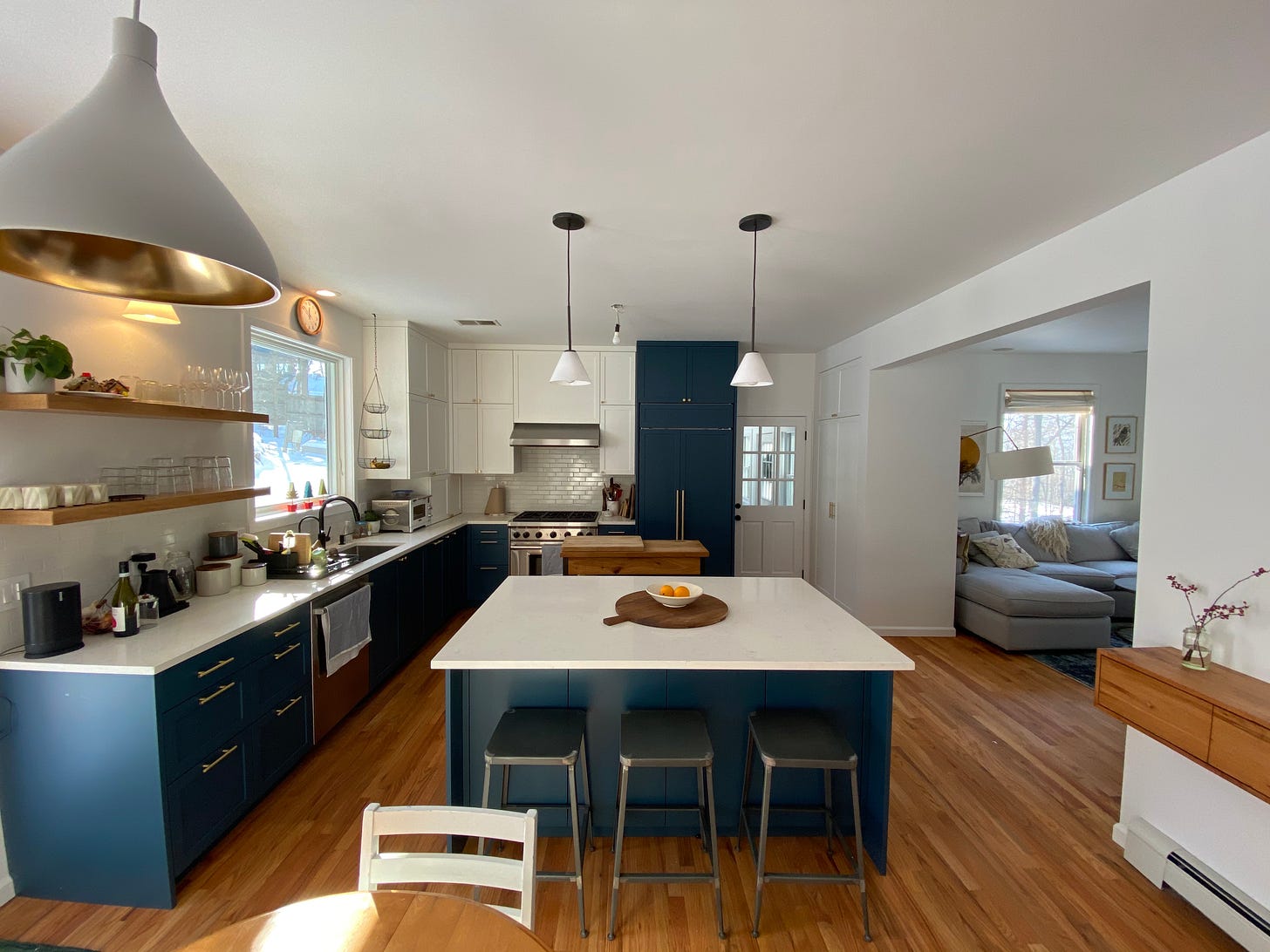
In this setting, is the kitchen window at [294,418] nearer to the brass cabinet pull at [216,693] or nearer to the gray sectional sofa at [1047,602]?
the brass cabinet pull at [216,693]

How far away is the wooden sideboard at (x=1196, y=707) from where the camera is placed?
151 centimetres

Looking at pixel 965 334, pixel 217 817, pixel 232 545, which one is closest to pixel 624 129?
pixel 965 334

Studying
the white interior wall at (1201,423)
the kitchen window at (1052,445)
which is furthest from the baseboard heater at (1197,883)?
the kitchen window at (1052,445)

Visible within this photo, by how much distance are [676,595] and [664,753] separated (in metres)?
0.72

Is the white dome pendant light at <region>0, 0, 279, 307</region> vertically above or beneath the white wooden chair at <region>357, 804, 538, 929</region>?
above

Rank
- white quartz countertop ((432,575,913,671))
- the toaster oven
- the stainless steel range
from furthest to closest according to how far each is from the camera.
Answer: the stainless steel range
the toaster oven
white quartz countertop ((432,575,913,671))

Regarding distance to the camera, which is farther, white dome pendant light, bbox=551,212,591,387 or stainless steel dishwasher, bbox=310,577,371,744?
stainless steel dishwasher, bbox=310,577,371,744

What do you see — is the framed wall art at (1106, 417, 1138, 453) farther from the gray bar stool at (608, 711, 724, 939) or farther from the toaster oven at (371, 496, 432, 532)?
the toaster oven at (371, 496, 432, 532)

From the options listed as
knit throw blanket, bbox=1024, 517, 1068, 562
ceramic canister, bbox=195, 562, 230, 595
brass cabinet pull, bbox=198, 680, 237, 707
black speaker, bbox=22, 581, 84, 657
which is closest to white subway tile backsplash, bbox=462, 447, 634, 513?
ceramic canister, bbox=195, 562, 230, 595

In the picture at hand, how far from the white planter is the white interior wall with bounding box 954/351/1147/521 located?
6.66 meters

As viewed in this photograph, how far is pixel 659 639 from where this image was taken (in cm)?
208

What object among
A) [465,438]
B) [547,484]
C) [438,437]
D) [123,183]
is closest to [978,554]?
[547,484]

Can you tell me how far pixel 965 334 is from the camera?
10.5ft

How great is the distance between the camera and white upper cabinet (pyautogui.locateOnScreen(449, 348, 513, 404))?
5438 millimetres
